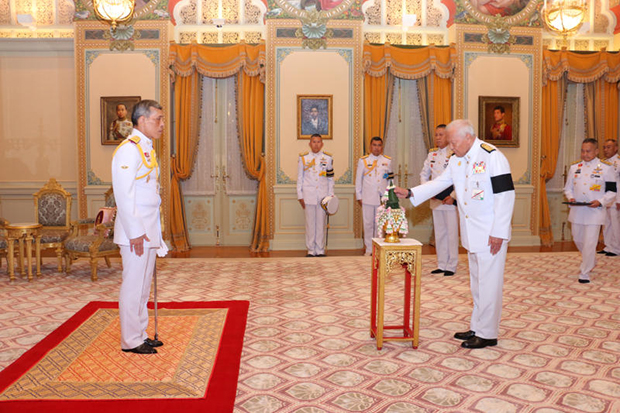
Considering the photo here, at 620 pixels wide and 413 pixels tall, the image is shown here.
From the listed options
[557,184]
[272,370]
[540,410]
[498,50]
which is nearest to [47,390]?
[272,370]

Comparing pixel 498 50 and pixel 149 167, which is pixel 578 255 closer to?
pixel 498 50

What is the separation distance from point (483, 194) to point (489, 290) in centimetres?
76

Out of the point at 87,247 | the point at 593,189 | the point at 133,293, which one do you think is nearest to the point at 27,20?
the point at 87,247

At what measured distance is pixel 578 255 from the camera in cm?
835

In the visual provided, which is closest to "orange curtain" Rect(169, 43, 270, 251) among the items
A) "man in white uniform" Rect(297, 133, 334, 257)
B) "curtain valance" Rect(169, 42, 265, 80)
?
"curtain valance" Rect(169, 42, 265, 80)

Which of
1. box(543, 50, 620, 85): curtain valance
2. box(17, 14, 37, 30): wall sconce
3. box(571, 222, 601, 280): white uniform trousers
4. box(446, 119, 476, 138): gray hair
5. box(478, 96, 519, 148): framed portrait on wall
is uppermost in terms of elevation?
box(17, 14, 37, 30): wall sconce

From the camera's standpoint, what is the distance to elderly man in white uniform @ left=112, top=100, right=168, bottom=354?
142 inches

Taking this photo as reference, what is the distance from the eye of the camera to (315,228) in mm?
8664

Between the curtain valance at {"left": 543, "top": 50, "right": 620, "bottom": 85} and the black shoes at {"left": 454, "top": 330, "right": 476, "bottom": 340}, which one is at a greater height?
the curtain valance at {"left": 543, "top": 50, "right": 620, "bottom": 85}

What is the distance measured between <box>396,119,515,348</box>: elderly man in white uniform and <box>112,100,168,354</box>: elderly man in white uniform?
234 cm

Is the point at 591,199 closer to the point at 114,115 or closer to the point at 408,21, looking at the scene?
the point at 408,21

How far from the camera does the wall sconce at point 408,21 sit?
A: 31.7 ft

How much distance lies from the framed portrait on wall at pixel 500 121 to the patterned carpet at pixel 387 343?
298cm

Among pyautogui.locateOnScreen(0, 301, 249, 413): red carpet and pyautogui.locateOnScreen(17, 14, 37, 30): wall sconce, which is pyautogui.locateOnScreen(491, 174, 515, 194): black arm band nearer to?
pyautogui.locateOnScreen(0, 301, 249, 413): red carpet
